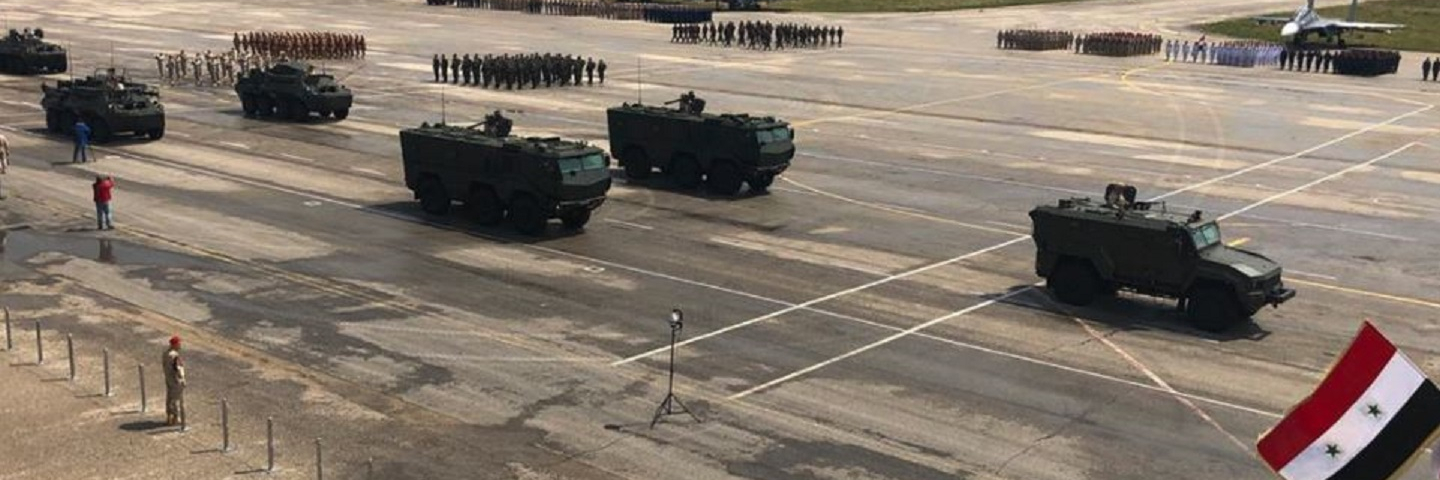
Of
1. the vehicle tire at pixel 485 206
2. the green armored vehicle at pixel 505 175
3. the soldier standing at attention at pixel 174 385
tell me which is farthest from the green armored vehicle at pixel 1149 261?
the soldier standing at attention at pixel 174 385

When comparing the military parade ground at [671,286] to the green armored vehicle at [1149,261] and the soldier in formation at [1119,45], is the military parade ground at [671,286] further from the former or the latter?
the soldier in formation at [1119,45]

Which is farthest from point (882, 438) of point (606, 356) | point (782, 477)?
point (606, 356)

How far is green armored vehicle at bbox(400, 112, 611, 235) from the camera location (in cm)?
2841

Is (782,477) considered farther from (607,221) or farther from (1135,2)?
(1135,2)

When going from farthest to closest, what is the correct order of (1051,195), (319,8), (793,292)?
(319,8) → (1051,195) → (793,292)

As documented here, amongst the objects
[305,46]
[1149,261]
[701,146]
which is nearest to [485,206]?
[701,146]

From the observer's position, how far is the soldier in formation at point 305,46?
67250 mm

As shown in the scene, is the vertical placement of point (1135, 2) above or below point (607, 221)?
above

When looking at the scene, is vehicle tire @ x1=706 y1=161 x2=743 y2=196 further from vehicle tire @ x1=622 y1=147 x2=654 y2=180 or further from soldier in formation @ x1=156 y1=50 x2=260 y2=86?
soldier in formation @ x1=156 y1=50 x2=260 y2=86

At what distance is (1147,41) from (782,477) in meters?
74.0

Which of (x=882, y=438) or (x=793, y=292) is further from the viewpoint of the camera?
(x=793, y=292)

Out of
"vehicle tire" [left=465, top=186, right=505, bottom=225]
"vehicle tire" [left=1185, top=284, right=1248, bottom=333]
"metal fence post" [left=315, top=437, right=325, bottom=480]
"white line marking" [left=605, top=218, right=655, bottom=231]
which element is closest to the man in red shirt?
"vehicle tire" [left=465, top=186, right=505, bottom=225]

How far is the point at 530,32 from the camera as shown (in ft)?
288

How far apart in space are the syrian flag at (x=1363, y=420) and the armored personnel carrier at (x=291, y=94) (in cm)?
4160
